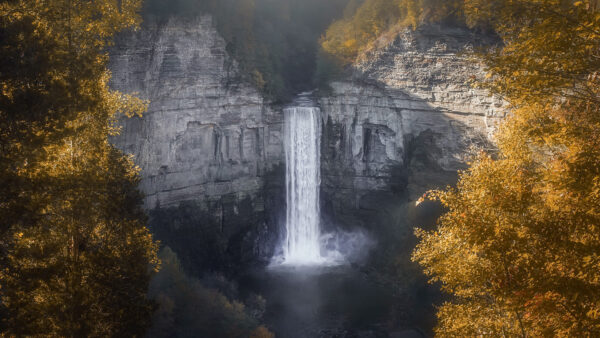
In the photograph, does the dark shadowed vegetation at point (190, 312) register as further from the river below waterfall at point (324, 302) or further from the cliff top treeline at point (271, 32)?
the cliff top treeline at point (271, 32)

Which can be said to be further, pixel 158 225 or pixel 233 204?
pixel 233 204

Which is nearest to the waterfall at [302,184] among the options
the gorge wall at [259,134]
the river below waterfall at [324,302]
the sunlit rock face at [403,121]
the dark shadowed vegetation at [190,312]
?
the gorge wall at [259,134]

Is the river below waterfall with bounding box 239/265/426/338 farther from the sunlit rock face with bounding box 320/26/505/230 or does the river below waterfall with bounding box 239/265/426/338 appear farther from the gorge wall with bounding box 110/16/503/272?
the sunlit rock face with bounding box 320/26/505/230

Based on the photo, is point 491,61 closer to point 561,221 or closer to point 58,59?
point 561,221

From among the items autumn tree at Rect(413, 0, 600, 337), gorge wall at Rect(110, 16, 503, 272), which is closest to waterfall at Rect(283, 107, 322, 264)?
gorge wall at Rect(110, 16, 503, 272)

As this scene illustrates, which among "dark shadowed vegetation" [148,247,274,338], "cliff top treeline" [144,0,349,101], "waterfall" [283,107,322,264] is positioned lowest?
"dark shadowed vegetation" [148,247,274,338]

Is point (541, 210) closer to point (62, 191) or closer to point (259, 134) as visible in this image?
point (62, 191)

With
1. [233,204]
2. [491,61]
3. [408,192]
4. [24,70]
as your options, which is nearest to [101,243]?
[24,70]
